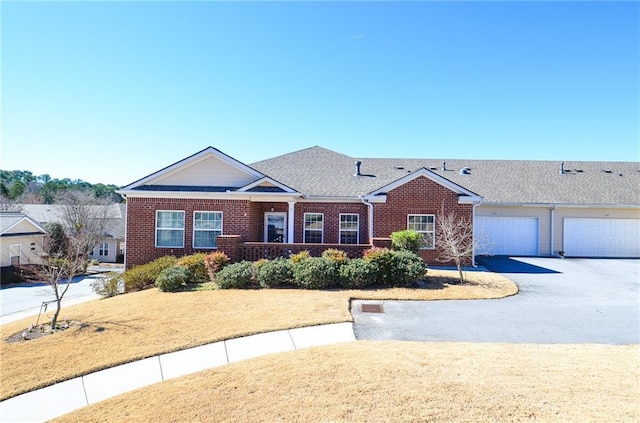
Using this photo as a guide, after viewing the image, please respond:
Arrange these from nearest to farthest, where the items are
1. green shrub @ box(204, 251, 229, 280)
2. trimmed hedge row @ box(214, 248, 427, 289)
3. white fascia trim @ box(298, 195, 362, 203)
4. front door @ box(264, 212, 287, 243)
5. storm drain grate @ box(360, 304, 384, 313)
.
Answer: storm drain grate @ box(360, 304, 384, 313)
trimmed hedge row @ box(214, 248, 427, 289)
green shrub @ box(204, 251, 229, 280)
white fascia trim @ box(298, 195, 362, 203)
front door @ box(264, 212, 287, 243)

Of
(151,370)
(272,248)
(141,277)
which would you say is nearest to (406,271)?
(272,248)

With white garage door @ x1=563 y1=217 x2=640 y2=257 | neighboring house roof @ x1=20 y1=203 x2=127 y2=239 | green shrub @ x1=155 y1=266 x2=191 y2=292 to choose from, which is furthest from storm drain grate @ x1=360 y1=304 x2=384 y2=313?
neighboring house roof @ x1=20 y1=203 x2=127 y2=239

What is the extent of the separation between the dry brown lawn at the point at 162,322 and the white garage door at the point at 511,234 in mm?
8658

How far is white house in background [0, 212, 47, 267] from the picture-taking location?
1054 inches

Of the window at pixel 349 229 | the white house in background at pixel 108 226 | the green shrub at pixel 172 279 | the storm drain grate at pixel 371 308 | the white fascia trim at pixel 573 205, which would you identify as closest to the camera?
the storm drain grate at pixel 371 308

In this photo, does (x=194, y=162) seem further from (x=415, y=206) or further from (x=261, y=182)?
(x=415, y=206)

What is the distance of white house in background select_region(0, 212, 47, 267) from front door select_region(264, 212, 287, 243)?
21090 millimetres

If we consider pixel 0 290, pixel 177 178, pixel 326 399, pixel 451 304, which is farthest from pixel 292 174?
pixel 0 290

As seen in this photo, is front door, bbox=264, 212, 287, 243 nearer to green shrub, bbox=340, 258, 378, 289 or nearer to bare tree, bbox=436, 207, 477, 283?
green shrub, bbox=340, 258, 378, 289

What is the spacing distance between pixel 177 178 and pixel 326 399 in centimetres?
1412

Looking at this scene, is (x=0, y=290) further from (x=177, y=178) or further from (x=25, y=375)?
(x=25, y=375)

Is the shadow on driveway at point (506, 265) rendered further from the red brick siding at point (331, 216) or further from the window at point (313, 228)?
the window at point (313, 228)

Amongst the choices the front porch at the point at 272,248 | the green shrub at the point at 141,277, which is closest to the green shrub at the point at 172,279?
the green shrub at the point at 141,277

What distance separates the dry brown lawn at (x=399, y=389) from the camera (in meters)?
4.24
